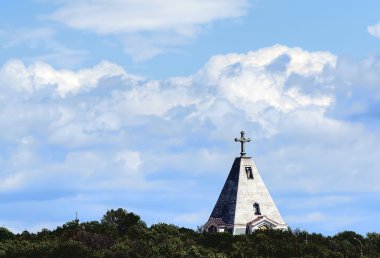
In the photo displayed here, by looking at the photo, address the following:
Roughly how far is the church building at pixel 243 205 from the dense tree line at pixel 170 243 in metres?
1.08

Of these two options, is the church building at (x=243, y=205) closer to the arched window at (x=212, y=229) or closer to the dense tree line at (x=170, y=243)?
the arched window at (x=212, y=229)

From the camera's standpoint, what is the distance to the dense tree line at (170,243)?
92500mm

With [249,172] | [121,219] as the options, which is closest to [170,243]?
[249,172]

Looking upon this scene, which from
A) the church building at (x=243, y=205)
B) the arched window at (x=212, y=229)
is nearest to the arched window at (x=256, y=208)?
the church building at (x=243, y=205)

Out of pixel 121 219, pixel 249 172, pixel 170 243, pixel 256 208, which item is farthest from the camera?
pixel 121 219

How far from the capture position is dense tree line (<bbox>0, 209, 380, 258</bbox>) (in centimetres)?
9250

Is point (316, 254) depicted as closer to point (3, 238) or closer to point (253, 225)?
point (253, 225)

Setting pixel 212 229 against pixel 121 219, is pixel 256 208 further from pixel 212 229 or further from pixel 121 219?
pixel 121 219

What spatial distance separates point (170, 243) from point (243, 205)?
834cm

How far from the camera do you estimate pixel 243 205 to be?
95.2m

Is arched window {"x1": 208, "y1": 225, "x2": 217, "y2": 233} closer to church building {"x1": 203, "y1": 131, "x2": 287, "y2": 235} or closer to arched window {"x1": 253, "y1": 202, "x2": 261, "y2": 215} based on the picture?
church building {"x1": 203, "y1": 131, "x2": 287, "y2": 235}

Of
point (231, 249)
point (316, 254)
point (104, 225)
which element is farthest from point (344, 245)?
point (104, 225)

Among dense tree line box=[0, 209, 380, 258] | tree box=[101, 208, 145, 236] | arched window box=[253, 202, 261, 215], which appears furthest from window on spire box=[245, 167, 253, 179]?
tree box=[101, 208, 145, 236]

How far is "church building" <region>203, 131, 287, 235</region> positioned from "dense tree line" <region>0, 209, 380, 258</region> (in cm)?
108
